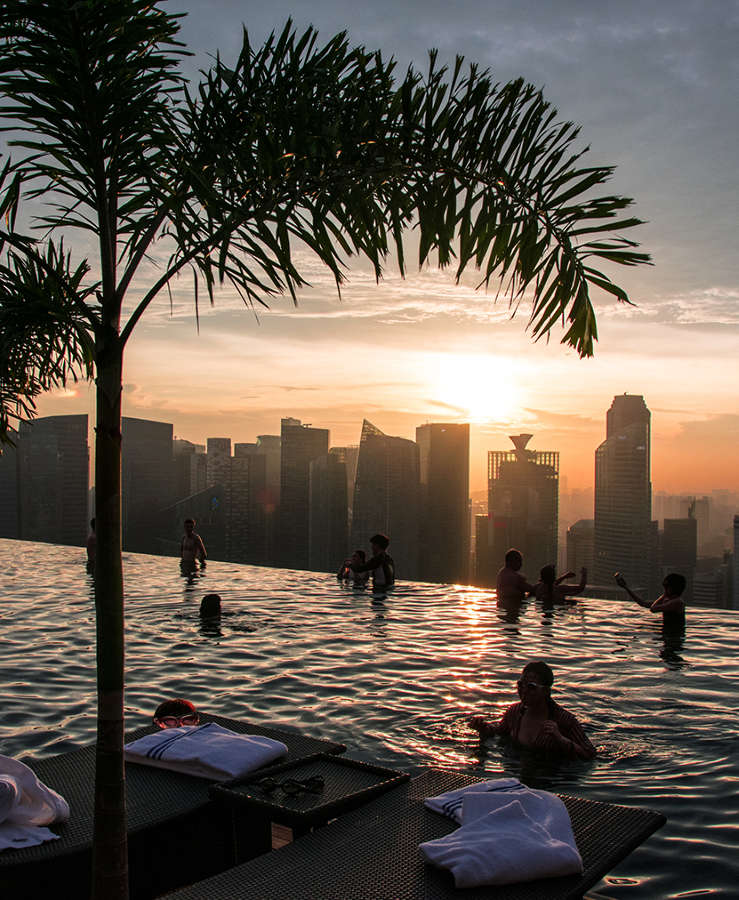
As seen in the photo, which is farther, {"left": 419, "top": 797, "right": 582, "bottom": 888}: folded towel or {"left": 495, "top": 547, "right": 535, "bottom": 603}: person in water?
{"left": 495, "top": 547, "right": 535, "bottom": 603}: person in water

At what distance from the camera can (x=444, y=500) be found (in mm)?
65438

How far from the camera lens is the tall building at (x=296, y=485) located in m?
61.3

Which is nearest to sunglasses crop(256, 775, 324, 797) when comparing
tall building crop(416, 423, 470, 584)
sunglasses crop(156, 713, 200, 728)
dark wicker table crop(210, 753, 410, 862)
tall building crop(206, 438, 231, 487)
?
dark wicker table crop(210, 753, 410, 862)

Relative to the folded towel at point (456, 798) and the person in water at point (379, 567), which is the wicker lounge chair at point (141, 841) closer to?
the folded towel at point (456, 798)

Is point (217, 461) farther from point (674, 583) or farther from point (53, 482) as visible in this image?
point (674, 583)

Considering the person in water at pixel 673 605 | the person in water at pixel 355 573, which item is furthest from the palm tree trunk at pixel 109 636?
the person in water at pixel 355 573

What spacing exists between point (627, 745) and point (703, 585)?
40.7m

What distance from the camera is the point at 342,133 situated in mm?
4371

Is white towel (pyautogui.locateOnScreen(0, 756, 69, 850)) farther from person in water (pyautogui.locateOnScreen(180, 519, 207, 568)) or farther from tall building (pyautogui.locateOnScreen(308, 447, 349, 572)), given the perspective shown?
tall building (pyautogui.locateOnScreen(308, 447, 349, 572))

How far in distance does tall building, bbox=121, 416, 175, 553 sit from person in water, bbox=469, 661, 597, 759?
57.2m

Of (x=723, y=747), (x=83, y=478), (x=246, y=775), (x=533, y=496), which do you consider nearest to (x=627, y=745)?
(x=723, y=747)

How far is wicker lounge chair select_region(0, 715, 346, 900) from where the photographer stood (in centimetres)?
415

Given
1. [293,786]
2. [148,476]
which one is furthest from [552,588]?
[148,476]

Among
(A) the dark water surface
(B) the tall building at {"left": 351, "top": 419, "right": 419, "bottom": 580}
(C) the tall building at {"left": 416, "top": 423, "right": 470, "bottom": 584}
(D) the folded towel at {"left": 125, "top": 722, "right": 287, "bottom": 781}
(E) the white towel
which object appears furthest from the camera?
(C) the tall building at {"left": 416, "top": 423, "right": 470, "bottom": 584}
